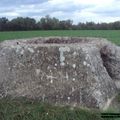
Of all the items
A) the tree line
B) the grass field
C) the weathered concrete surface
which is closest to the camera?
the grass field

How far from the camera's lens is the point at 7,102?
7418 mm

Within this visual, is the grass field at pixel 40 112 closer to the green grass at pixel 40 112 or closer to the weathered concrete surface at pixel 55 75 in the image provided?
the green grass at pixel 40 112

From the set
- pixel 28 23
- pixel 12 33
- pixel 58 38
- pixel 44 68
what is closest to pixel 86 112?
pixel 44 68

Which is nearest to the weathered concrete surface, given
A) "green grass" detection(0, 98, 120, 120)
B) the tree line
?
"green grass" detection(0, 98, 120, 120)

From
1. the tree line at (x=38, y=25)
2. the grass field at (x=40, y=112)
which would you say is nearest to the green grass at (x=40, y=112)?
the grass field at (x=40, y=112)

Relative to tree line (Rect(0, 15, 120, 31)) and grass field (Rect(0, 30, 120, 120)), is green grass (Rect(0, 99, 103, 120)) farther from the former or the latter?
tree line (Rect(0, 15, 120, 31))

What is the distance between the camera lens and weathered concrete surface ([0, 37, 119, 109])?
7.65m

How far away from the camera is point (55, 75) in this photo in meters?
7.69

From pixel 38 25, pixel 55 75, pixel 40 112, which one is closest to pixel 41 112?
pixel 40 112

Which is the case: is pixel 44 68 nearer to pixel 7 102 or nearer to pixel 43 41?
pixel 7 102

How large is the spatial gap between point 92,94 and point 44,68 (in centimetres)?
87

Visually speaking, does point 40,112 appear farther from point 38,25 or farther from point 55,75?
point 38,25

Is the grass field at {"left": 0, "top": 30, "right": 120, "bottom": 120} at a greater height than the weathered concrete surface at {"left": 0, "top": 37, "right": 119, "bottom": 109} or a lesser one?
lesser

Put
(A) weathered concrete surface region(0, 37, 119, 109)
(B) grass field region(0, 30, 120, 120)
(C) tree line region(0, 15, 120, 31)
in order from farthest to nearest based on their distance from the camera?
(C) tree line region(0, 15, 120, 31) → (A) weathered concrete surface region(0, 37, 119, 109) → (B) grass field region(0, 30, 120, 120)
